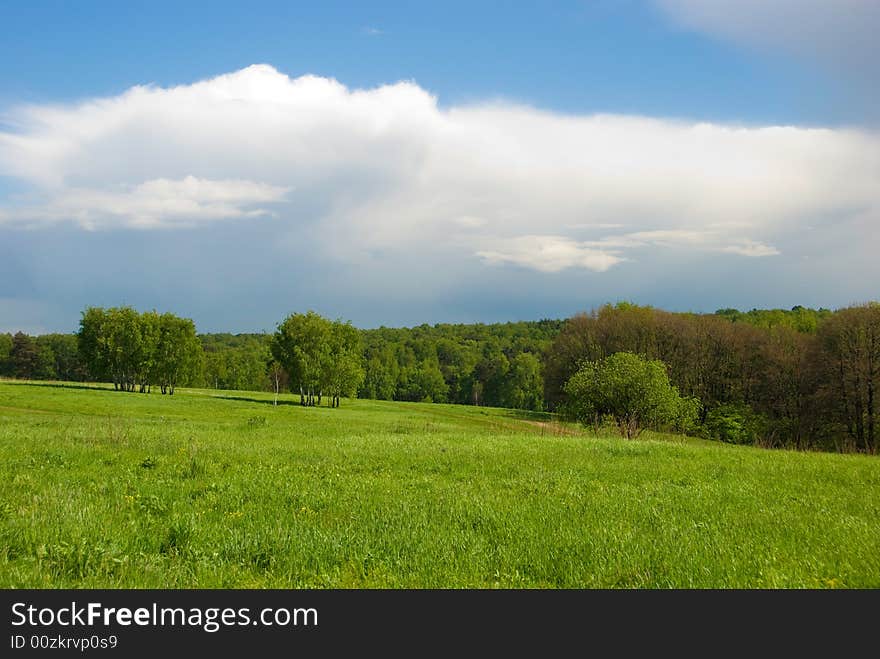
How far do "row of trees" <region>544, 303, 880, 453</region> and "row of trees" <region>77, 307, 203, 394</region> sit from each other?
53.3 m

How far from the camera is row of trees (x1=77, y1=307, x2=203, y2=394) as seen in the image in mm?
79688

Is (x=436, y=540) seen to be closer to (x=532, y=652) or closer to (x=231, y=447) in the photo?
(x=532, y=652)

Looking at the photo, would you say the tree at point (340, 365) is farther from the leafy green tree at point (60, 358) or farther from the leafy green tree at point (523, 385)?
the leafy green tree at point (60, 358)

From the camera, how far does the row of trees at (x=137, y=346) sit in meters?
79.7

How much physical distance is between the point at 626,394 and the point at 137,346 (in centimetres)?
6617

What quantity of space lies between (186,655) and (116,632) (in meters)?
0.81

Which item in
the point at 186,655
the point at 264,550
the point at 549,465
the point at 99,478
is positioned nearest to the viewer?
the point at 186,655

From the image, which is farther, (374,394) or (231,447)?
(374,394)

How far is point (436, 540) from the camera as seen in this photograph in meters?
8.52

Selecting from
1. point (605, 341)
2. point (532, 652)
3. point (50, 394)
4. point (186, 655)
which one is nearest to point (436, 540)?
point (532, 652)

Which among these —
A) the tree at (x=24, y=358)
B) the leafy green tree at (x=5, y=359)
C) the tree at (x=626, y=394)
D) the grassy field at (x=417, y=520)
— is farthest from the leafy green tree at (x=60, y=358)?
the grassy field at (x=417, y=520)

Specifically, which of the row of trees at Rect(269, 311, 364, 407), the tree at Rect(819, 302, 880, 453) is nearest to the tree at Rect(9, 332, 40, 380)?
Result: the row of trees at Rect(269, 311, 364, 407)

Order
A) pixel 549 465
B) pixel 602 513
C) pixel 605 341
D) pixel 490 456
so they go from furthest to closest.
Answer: pixel 605 341, pixel 490 456, pixel 549 465, pixel 602 513

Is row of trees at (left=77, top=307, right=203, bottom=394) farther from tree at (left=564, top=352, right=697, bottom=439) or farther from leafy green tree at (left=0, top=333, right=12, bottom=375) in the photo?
leafy green tree at (left=0, top=333, right=12, bottom=375)
